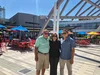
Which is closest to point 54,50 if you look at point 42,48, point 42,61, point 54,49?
point 54,49

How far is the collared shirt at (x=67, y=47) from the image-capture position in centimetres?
500

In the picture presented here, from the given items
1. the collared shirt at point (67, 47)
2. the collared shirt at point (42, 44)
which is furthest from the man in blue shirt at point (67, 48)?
the collared shirt at point (42, 44)

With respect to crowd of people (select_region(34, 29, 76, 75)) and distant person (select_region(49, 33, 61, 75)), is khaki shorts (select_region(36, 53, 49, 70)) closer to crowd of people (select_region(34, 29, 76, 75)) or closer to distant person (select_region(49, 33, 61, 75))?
crowd of people (select_region(34, 29, 76, 75))

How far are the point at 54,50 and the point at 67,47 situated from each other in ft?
1.36

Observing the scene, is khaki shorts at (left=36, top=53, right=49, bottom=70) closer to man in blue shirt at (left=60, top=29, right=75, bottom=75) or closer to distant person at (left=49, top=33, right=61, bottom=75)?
distant person at (left=49, top=33, right=61, bottom=75)

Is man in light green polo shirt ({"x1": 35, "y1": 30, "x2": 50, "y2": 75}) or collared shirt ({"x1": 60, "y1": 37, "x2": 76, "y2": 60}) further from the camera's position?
man in light green polo shirt ({"x1": 35, "y1": 30, "x2": 50, "y2": 75})

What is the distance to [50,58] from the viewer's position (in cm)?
529

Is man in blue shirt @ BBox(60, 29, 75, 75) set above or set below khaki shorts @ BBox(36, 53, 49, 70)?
above

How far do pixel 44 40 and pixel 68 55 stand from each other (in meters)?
0.83

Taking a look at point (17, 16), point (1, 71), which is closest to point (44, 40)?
point (1, 71)

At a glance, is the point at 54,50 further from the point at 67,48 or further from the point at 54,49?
the point at 67,48

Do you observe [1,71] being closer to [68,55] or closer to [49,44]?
[49,44]

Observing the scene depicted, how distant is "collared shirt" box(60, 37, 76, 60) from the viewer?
5.00m

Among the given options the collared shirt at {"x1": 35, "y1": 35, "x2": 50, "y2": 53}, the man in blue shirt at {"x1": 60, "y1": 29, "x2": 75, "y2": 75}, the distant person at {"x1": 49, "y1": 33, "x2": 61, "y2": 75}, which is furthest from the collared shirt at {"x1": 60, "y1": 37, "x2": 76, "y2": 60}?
the collared shirt at {"x1": 35, "y1": 35, "x2": 50, "y2": 53}
